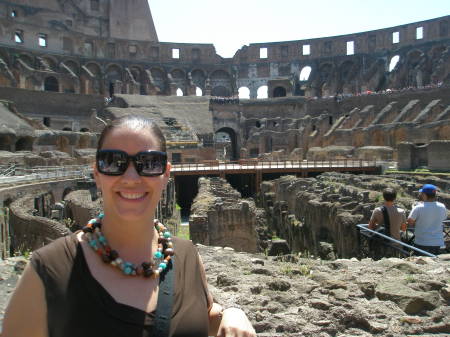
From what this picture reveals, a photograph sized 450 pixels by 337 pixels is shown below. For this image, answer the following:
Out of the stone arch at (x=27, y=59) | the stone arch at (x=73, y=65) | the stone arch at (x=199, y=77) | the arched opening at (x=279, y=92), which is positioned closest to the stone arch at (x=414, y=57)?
the arched opening at (x=279, y=92)

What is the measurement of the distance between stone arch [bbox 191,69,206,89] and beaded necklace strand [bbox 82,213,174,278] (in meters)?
60.5

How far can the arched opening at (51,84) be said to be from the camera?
5206 cm

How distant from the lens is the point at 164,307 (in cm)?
202

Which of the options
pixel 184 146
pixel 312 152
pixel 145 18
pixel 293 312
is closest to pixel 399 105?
pixel 312 152

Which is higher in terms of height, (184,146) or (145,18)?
(145,18)

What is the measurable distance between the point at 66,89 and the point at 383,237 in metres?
50.0

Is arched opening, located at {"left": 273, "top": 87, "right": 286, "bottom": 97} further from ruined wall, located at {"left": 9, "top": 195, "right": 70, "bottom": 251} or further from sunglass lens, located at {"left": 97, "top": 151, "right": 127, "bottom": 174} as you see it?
sunglass lens, located at {"left": 97, "top": 151, "right": 127, "bottom": 174}

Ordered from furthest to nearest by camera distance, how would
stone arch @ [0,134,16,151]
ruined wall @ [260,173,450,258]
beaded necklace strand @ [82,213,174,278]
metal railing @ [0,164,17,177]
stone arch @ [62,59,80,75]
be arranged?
stone arch @ [62,59,80,75] < stone arch @ [0,134,16,151] < metal railing @ [0,164,17,177] < ruined wall @ [260,173,450,258] < beaded necklace strand @ [82,213,174,278]

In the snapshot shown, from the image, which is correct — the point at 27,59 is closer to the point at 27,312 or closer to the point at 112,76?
the point at 112,76

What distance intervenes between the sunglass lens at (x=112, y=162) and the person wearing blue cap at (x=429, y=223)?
5.88m

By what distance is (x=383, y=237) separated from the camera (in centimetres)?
711

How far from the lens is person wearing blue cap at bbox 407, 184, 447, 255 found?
688 cm

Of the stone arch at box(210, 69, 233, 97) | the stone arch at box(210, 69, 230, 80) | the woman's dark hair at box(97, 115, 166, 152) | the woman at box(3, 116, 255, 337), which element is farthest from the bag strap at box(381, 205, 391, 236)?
the stone arch at box(210, 69, 230, 80)

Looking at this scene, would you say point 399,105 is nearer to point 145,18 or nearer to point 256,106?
point 256,106
